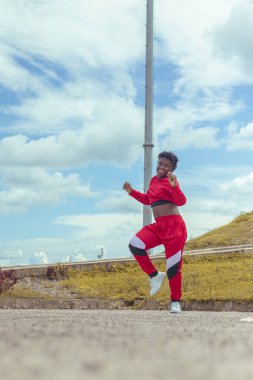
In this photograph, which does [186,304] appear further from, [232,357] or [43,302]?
[232,357]

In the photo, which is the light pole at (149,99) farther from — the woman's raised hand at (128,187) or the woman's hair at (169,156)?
the woman's hair at (169,156)

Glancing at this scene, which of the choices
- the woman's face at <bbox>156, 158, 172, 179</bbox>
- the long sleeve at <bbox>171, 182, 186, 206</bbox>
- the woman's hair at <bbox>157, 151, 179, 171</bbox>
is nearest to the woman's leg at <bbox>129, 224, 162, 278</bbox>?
the long sleeve at <bbox>171, 182, 186, 206</bbox>

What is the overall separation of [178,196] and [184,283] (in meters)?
3.14

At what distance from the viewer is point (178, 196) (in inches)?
293

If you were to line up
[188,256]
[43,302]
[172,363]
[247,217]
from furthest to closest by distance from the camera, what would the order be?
1. [247,217]
2. [188,256]
3. [43,302]
4. [172,363]

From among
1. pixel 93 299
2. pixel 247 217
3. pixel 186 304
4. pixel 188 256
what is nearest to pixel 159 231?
pixel 186 304

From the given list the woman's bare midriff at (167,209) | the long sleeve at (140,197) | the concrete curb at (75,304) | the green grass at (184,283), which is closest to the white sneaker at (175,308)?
the woman's bare midriff at (167,209)

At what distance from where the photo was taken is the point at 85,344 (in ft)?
7.37

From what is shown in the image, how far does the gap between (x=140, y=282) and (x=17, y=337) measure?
8.54 metres

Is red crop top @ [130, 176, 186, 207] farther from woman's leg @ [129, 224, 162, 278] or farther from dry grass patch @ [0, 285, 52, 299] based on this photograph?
dry grass patch @ [0, 285, 52, 299]

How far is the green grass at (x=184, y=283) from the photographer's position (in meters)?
9.38

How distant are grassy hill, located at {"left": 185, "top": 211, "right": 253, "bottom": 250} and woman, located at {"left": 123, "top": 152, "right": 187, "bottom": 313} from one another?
30.5ft

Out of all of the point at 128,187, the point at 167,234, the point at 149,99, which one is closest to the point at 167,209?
the point at 167,234

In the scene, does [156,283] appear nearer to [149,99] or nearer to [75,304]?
[75,304]
